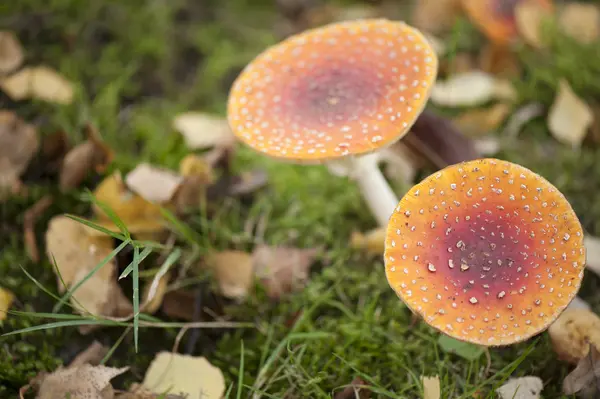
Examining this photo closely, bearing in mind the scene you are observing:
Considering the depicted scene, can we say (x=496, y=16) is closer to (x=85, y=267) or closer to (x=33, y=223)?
(x=85, y=267)

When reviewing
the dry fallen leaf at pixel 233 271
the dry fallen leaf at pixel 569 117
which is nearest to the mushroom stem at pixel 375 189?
the dry fallen leaf at pixel 233 271

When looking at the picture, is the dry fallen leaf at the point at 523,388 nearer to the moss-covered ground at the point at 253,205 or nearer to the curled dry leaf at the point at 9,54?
the moss-covered ground at the point at 253,205

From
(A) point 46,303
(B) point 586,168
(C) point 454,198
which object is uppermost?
(C) point 454,198

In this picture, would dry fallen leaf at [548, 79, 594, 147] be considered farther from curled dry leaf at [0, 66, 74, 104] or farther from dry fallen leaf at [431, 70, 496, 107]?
curled dry leaf at [0, 66, 74, 104]

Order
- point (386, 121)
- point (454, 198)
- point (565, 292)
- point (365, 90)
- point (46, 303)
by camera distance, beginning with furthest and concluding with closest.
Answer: point (46, 303)
point (365, 90)
point (386, 121)
point (454, 198)
point (565, 292)

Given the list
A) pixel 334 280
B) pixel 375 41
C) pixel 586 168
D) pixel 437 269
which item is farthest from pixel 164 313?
pixel 586 168

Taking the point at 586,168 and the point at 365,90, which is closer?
the point at 365,90

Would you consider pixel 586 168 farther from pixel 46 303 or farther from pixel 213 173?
pixel 46 303
